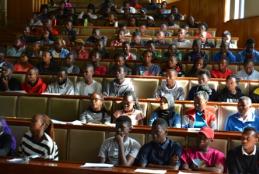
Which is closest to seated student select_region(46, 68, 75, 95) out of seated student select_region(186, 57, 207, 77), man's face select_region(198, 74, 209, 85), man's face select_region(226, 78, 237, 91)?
man's face select_region(198, 74, 209, 85)

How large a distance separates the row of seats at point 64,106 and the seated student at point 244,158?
103cm

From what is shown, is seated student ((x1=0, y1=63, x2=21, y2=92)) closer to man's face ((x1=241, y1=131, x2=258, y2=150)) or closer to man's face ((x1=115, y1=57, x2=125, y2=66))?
man's face ((x1=115, y1=57, x2=125, y2=66))

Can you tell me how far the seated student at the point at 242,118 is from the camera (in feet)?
11.1

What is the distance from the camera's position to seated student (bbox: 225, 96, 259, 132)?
3380 millimetres

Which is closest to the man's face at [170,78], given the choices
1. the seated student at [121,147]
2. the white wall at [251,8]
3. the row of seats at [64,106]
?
the row of seats at [64,106]

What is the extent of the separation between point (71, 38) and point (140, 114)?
3.67 m

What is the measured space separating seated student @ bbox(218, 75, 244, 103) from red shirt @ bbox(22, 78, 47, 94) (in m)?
1.61

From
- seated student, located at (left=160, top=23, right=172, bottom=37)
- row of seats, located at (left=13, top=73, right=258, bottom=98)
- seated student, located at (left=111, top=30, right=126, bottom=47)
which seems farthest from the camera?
seated student, located at (left=160, top=23, right=172, bottom=37)

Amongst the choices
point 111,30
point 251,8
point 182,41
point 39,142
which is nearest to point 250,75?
point 182,41

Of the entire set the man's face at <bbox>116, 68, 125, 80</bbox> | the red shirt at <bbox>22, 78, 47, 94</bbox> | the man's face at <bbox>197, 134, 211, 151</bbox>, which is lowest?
the man's face at <bbox>197, 134, 211, 151</bbox>

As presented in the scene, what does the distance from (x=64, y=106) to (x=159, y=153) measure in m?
1.32

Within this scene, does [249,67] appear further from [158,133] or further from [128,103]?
[158,133]

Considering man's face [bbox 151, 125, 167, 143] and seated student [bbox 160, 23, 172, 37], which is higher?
seated student [bbox 160, 23, 172, 37]

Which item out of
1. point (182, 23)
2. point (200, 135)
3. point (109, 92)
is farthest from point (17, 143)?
point (182, 23)
